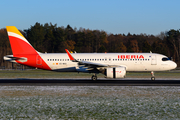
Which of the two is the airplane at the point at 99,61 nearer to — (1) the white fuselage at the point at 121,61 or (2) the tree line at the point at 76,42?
(1) the white fuselage at the point at 121,61

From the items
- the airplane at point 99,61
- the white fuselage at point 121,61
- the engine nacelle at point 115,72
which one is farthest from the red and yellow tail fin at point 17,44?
the engine nacelle at point 115,72

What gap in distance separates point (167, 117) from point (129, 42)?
12521 centimetres

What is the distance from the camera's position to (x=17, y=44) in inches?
1300

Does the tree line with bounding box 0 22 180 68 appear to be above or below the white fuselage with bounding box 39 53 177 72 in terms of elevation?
above

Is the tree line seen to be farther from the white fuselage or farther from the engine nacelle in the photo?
the engine nacelle

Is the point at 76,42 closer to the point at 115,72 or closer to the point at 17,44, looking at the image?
the point at 17,44

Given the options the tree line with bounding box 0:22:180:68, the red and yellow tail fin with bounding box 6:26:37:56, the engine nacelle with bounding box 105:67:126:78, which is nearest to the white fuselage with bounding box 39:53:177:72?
the red and yellow tail fin with bounding box 6:26:37:56

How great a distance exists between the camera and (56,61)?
32344mm

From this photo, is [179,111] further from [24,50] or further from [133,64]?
[24,50]

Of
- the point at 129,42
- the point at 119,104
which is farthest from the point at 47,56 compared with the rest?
the point at 129,42

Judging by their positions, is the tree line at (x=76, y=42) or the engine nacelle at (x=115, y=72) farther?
the tree line at (x=76, y=42)

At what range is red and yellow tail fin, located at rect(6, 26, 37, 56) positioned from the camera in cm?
3288

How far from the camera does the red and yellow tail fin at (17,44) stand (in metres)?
32.9

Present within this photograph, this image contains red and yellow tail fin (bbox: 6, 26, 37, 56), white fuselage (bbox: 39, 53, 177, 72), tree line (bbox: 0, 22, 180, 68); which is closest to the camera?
white fuselage (bbox: 39, 53, 177, 72)
